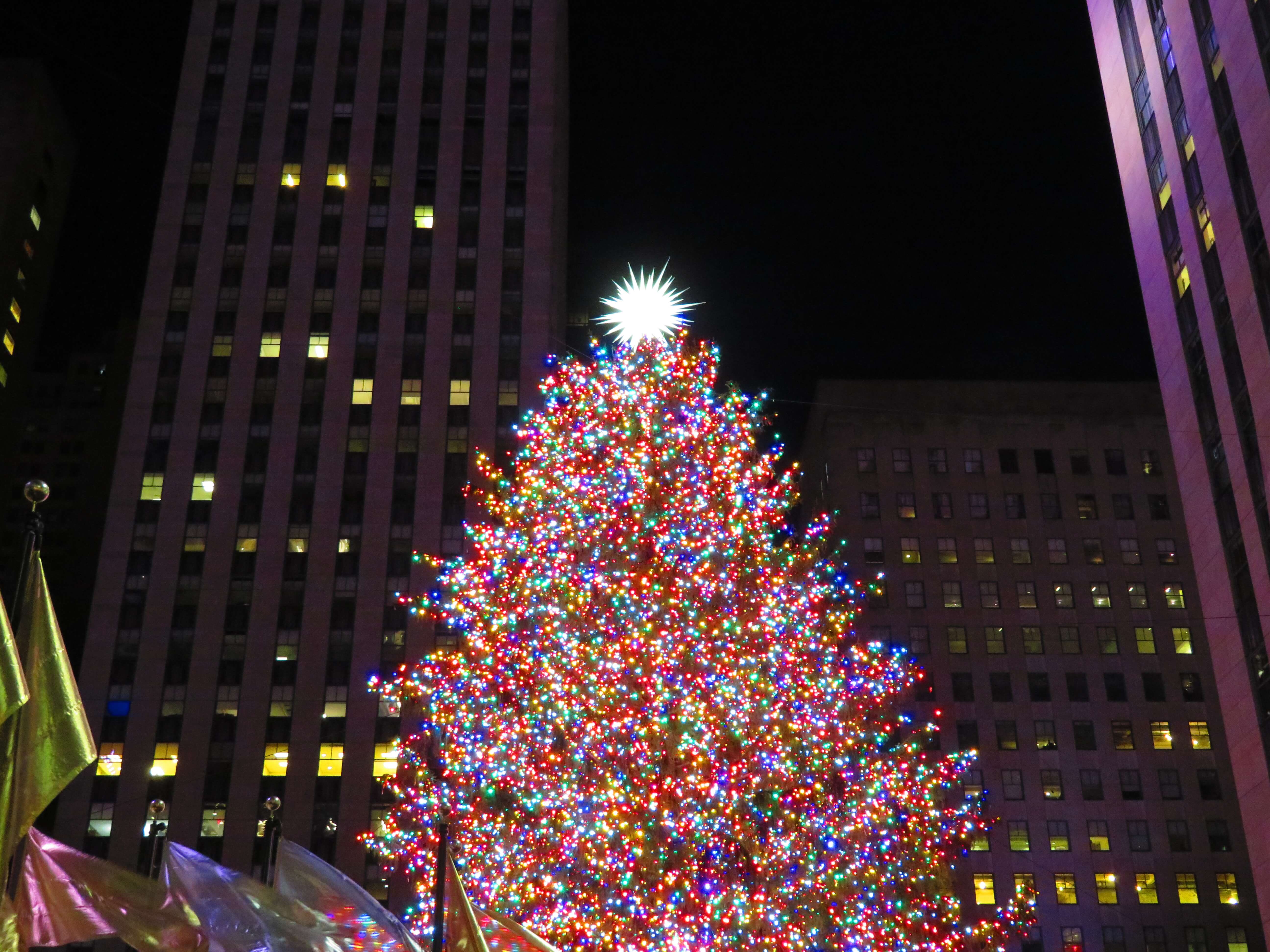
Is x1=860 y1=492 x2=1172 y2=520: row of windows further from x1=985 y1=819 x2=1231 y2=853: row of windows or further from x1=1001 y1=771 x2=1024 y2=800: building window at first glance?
x1=985 y1=819 x2=1231 y2=853: row of windows

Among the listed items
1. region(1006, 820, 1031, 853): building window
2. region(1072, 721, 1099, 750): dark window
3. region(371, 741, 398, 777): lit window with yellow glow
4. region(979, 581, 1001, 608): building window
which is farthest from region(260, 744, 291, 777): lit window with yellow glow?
region(1072, 721, 1099, 750): dark window

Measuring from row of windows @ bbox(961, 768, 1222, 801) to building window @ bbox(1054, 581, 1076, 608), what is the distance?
33.3 feet

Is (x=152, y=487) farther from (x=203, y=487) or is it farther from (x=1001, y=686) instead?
(x=1001, y=686)

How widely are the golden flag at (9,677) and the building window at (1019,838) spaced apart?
222 ft

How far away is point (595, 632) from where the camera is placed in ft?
72.4

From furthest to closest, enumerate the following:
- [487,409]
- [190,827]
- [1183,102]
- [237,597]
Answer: [487,409] → [237,597] → [190,827] → [1183,102]

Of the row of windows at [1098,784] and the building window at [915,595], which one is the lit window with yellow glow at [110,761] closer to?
the row of windows at [1098,784]

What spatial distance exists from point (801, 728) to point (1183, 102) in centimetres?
2767

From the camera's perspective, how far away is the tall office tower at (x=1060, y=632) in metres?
67.0

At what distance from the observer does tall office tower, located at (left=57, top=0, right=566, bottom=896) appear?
53.7 metres

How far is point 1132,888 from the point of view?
219 ft

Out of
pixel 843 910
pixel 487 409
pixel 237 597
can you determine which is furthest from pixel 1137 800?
pixel 843 910

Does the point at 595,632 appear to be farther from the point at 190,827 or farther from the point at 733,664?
the point at 190,827

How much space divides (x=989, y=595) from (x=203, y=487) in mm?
46308
